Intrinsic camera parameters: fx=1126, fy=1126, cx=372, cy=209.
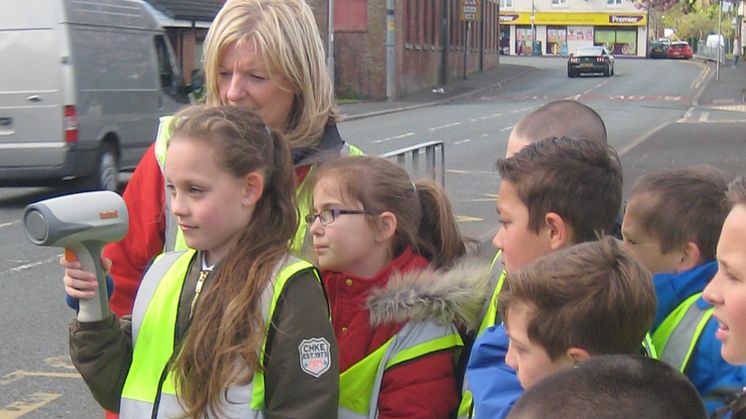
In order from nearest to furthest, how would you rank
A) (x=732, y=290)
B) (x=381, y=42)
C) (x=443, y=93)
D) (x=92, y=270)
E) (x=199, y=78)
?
(x=732, y=290), (x=92, y=270), (x=199, y=78), (x=381, y=42), (x=443, y=93)

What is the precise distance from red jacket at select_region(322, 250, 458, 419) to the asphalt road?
3491mm

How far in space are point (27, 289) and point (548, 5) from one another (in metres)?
93.9

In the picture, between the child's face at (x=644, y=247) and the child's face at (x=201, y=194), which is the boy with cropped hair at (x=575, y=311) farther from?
the child's face at (x=201, y=194)

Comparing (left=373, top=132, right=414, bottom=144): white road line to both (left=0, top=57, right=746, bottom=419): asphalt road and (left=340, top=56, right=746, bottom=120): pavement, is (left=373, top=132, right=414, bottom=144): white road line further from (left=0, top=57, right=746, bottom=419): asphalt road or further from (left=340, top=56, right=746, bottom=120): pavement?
(left=340, top=56, right=746, bottom=120): pavement

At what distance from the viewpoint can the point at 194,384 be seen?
94.8 inches

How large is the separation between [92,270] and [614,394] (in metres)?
1.31

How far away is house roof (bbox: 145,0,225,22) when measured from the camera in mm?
25447

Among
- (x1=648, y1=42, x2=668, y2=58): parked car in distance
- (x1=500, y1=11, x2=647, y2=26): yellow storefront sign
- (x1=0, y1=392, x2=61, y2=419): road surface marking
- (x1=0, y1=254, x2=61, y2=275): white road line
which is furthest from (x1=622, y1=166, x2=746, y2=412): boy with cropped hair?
(x1=500, y1=11, x2=647, y2=26): yellow storefront sign

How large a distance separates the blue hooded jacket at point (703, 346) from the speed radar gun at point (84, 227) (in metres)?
1.25

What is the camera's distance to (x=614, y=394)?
59.7 inches

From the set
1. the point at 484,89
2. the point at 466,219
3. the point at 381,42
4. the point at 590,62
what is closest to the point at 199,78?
the point at 466,219

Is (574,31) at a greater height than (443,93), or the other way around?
(574,31)

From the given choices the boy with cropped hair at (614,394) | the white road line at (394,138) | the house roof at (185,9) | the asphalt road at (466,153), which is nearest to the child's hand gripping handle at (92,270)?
the boy with cropped hair at (614,394)

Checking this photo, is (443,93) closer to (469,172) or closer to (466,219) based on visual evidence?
(469,172)
